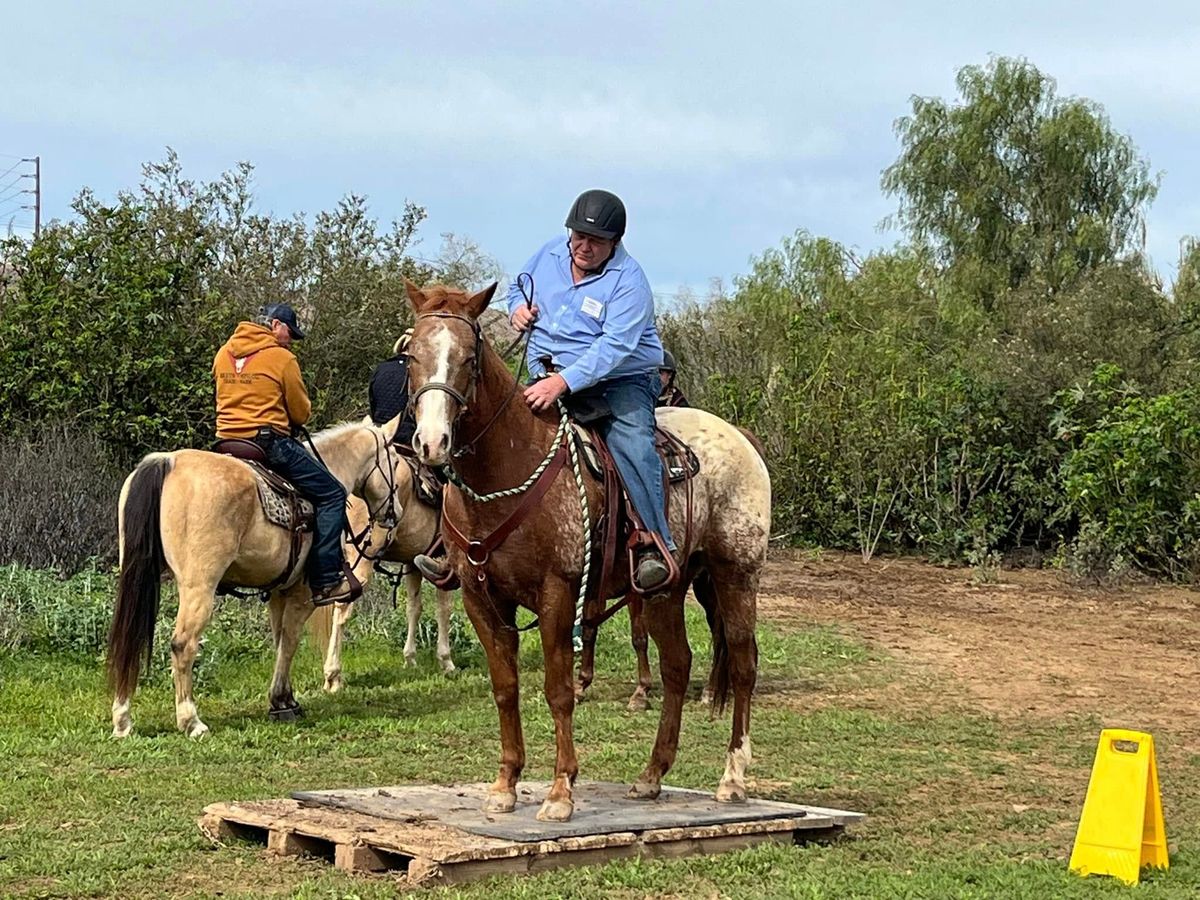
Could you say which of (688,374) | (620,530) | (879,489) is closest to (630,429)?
(620,530)

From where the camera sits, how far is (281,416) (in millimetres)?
10273

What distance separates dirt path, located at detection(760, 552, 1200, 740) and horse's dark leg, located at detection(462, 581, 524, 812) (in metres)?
5.57

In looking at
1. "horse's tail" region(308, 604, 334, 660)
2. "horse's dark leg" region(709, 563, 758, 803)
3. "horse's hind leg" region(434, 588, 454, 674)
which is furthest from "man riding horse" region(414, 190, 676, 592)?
"horse's hind leg" region(434, 588, 454, 674)

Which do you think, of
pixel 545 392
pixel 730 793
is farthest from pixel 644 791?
pixel 545 392

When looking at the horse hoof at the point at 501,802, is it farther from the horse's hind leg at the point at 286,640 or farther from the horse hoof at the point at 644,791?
the horse's hind leg at the point at 286,640

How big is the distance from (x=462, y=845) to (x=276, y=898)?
75cm

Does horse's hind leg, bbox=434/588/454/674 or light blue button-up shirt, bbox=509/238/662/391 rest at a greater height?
light blue button-up shirt, bbox=509/238/662/391

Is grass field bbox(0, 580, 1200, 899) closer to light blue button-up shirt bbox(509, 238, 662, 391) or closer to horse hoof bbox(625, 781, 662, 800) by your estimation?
horse hoof bbox(625, 781, 662, 800)

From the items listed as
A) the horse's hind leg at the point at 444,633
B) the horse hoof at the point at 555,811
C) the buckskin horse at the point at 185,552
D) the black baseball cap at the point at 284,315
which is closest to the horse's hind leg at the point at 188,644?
the buckskin horse at the point at 185,552

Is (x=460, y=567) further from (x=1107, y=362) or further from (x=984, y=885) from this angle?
(x=1107, y=362)

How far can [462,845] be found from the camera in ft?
19.8

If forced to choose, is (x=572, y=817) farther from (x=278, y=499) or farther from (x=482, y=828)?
(x=278, y=499)

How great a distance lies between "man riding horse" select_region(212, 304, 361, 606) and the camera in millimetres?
10094

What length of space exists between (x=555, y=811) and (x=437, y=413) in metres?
1.92
